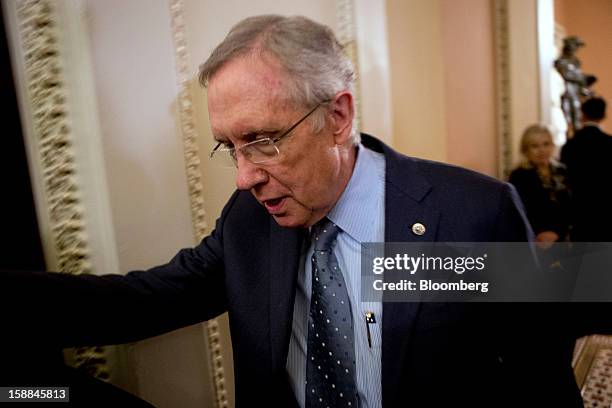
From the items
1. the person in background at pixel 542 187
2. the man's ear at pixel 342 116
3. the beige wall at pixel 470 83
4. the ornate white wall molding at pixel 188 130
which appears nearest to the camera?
the man's ear at pixel 342 116

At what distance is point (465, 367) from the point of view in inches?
36.4

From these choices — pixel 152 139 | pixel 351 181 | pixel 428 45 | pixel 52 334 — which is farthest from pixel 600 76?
pixel 52 334

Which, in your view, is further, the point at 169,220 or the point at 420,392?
the point at 169,220

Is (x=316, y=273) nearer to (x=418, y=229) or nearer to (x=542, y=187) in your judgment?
(x=418, y=229)

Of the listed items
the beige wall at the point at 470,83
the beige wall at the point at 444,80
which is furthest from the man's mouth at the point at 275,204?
the beige wall at the point at 470,83

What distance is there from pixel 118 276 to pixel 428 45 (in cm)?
153

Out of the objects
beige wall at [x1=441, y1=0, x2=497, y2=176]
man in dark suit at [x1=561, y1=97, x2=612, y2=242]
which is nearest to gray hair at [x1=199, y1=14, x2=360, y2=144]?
beige wall at [x1=441, y1=0, x2=497, y2=176]

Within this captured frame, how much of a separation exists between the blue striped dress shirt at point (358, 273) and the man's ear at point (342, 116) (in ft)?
0.35

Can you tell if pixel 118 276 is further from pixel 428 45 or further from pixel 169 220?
pixel 428 45

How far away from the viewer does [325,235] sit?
3.26 ft

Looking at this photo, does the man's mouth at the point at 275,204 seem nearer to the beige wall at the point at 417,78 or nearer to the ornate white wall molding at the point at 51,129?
the ornate white wall molding at the point at 51,129

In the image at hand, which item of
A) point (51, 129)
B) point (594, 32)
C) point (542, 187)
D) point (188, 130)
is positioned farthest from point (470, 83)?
point (51, 129)

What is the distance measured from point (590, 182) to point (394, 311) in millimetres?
2110

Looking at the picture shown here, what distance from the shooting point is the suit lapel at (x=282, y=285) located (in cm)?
97
